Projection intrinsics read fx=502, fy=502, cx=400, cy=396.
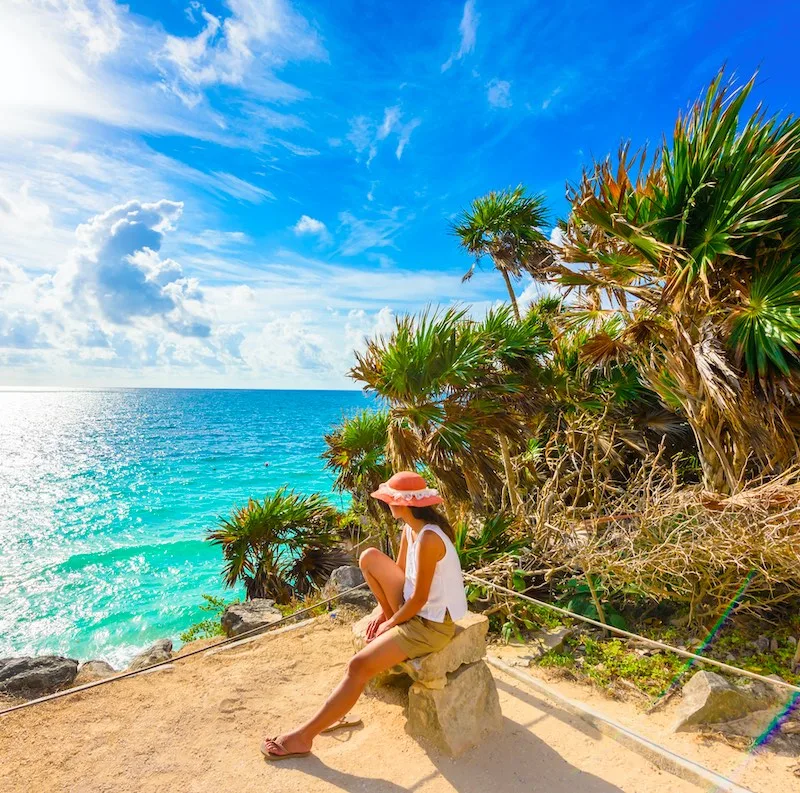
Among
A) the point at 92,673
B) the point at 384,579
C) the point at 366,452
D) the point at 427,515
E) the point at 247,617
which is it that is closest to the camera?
the point at 427,515

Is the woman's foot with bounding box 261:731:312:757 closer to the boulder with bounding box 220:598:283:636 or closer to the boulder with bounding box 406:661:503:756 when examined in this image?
the boulder with bounding box 406:661:503:756

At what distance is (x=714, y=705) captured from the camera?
11.1 ft

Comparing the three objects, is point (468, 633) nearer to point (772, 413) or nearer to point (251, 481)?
point (772, 413)

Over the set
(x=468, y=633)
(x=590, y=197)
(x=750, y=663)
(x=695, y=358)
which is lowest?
(x=750, y=663)

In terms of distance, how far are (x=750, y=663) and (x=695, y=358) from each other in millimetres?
2695

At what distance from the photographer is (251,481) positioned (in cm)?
3266

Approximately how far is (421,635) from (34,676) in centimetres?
335

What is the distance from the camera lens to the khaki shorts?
3016mm

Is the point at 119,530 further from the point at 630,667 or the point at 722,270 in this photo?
the point at 722,270

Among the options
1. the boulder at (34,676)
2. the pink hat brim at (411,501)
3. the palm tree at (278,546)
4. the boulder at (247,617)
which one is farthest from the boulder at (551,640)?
the palm tree at (278,546)

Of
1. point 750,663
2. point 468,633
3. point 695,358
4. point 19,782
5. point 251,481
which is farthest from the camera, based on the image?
point 251,481

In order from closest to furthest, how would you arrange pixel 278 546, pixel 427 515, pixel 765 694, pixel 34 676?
pixel 427 515, pixel 765 694, pixel 34 676, pixel 278 546

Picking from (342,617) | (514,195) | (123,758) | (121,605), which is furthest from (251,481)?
(123,758)

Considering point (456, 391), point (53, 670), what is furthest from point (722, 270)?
point (53, 670)
